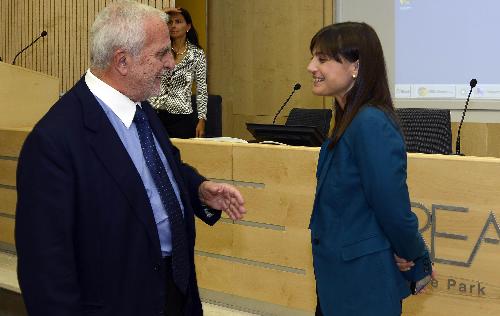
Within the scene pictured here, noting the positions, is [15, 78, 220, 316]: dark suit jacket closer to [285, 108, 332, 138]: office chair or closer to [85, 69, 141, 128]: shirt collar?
[85, 69, 141, 128]: shirt collar

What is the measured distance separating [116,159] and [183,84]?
3.06 metres

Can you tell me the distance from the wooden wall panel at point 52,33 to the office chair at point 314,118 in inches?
112

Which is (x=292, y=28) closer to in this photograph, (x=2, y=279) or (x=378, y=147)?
(x=2, y=279)

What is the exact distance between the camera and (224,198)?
182 centimetres

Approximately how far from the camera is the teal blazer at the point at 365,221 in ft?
5.38

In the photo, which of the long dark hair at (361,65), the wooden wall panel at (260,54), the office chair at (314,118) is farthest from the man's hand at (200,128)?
the long dark hair at (361,65)

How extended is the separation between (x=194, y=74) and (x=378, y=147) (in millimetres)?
3067

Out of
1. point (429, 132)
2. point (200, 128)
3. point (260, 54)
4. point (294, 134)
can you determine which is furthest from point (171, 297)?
point (260, 54)

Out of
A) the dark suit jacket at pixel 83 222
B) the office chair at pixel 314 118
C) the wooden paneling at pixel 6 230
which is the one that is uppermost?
the office chair at pixel 314 118

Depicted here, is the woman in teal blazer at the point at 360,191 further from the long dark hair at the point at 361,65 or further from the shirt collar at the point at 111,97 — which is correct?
the shirt collar at the point at 111,97

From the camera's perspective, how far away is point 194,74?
4543mm

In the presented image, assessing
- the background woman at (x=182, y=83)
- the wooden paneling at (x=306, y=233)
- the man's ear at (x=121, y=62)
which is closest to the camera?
the man's ear at (x=121, y=62)

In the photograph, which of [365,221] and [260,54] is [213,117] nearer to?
[260,54]

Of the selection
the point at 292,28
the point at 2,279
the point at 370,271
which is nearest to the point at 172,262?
the point at 370,271
